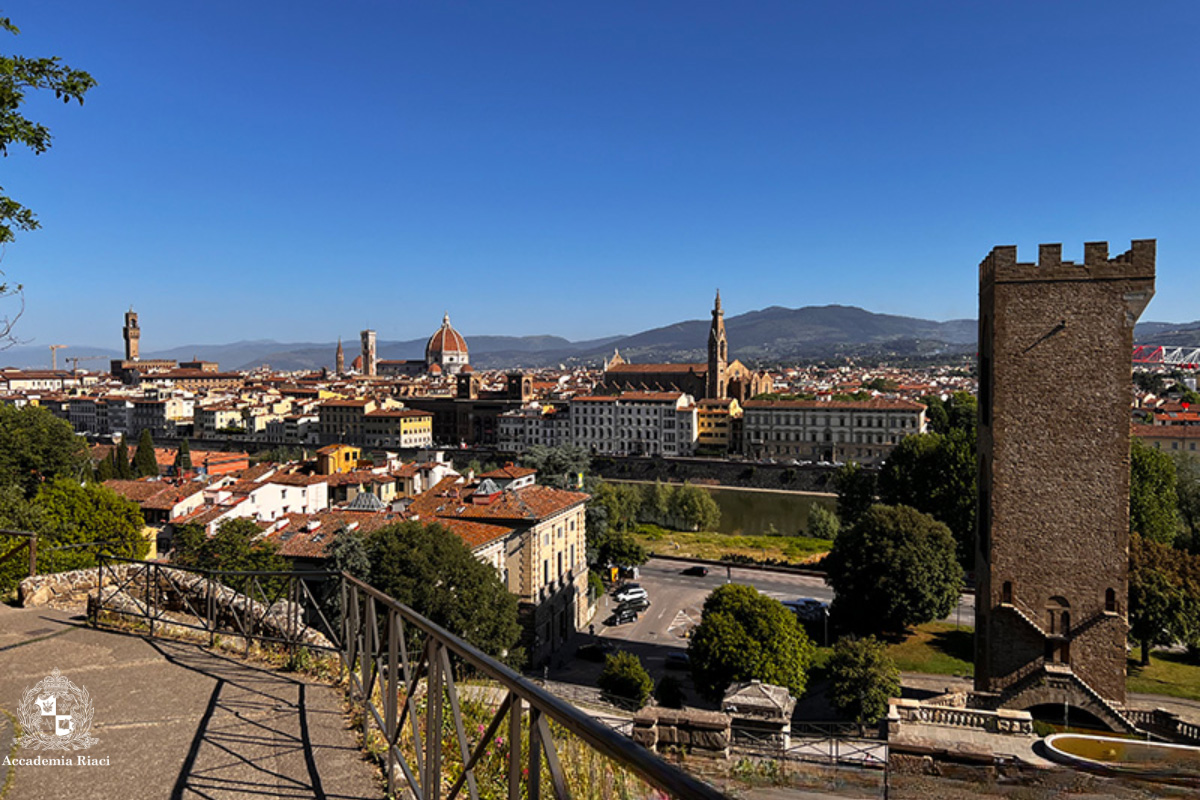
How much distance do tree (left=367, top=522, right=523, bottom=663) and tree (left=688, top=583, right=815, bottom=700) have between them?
3506mm

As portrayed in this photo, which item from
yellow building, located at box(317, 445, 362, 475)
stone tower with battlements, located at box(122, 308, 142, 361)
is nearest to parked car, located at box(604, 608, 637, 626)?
yellow building, located at box(317, 445, 362, 475)

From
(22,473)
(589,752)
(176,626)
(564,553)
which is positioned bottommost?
(564,553)

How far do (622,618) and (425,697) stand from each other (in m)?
19.7

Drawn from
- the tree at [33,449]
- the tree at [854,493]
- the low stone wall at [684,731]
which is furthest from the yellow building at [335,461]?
the low stone wall at [684,731]

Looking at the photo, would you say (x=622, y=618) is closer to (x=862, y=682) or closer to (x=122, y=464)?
(x=862, y=682)

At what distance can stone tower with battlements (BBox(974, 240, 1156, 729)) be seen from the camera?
10.8 metres

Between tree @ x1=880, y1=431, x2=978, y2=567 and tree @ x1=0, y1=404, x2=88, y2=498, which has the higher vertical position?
tree @ x1=0, y1=404, x2=88, y2=498

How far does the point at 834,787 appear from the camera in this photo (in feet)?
16.9

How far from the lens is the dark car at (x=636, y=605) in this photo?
76.0ft

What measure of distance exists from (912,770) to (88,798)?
221 inches

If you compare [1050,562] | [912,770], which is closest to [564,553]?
[1050,562]

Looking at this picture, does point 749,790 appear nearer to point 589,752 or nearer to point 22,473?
point 589,752

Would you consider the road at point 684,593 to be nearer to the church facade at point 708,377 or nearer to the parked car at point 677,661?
the parked car at point 677,661

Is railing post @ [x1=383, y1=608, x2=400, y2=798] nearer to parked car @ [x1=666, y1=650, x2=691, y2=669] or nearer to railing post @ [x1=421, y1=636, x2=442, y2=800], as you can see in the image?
railing post @ [x1=421, y1=636, x2=442, y2=800]
